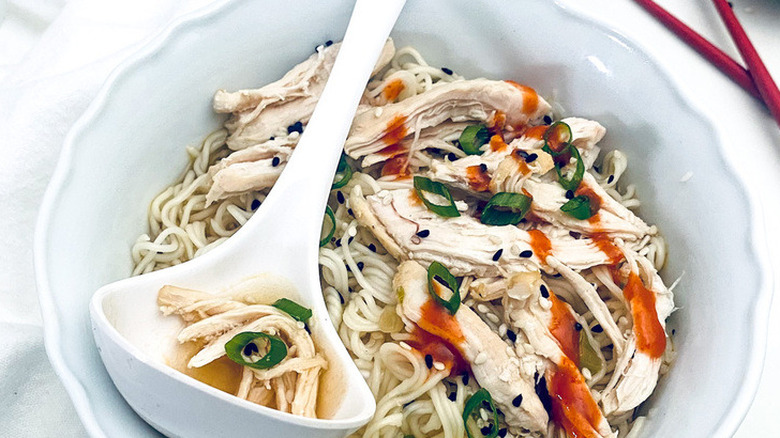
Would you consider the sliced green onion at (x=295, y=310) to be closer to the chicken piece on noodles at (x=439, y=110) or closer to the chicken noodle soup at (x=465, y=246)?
the chicken noodle soup at (x=465, y=246)

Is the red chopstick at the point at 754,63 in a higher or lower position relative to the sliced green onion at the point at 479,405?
higher

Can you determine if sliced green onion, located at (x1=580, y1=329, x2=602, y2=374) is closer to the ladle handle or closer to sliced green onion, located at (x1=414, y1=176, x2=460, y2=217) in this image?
sliced green onion, located at (x1=414, y1=176, x2=460, y2=217)

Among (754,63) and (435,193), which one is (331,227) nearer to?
(435,193)

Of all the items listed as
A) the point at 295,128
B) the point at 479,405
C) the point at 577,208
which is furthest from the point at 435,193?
the point at 479,405

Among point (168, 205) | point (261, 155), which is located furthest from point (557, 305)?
point (168, 205)

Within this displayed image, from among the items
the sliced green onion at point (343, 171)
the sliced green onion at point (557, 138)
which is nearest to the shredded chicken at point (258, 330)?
the sliced green onion at point (343, 171)

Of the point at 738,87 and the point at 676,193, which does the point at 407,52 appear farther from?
the point at 738,87
